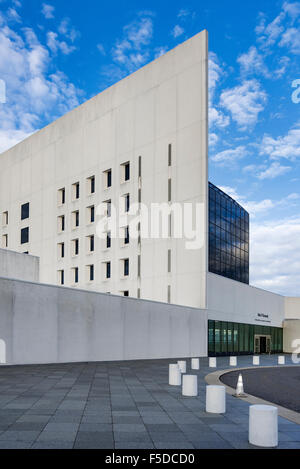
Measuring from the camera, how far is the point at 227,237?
170ft

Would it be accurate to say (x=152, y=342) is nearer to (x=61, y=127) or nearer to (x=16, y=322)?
(x=16, y=322)

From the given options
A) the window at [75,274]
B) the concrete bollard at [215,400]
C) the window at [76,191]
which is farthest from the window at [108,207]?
the concrete bollard at [215,400]

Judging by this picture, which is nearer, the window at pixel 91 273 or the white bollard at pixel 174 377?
the white bollard at pixel 174 377

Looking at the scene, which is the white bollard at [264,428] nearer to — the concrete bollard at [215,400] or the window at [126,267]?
the concrete bollard at [215,400]

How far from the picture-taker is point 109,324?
3120 centimetres

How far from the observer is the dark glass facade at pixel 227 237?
157ft

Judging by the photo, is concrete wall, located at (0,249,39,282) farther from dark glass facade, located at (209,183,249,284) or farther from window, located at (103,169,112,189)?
dark glass facade, located at (209,183,249,284)

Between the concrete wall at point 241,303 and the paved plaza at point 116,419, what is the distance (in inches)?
1111

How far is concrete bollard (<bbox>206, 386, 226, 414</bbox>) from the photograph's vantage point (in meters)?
11.0

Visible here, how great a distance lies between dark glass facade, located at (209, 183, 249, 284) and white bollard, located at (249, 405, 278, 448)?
3880cm

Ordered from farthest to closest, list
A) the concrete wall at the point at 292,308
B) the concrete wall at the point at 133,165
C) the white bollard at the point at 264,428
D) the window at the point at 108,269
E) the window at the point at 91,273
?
the concrete wall at the point at 292,308 < the window at the point at 91,273 < the window at the point at 108,269 < the concrete wall at the point at 133,165 < the white bollard at the point at 264,428

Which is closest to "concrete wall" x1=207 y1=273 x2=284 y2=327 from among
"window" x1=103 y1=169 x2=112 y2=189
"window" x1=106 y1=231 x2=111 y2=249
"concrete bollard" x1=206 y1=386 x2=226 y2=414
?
"window" x1=106 y1=231 x2=111 y2=249

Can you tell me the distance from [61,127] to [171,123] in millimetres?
18763
